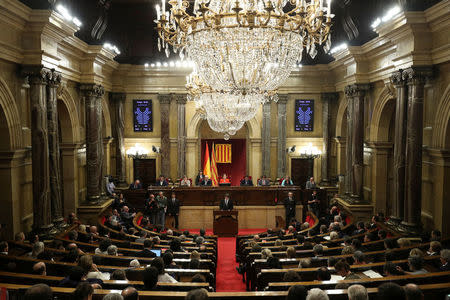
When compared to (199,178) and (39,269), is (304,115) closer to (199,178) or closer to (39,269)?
(199,178)

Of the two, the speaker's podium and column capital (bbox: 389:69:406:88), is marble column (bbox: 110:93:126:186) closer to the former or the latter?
the speaker's podium

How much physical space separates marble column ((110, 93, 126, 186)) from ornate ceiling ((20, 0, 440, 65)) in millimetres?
1743

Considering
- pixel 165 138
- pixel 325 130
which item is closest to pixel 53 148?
pixel 165 138

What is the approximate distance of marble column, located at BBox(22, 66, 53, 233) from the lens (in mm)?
9312

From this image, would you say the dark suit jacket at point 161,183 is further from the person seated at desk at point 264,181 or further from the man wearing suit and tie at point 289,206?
the man wearing suit and tie at point 289,206

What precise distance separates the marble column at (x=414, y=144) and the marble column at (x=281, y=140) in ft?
27.4

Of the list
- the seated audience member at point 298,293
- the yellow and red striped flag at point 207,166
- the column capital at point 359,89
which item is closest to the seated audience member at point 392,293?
the seated audience member at point 298,293

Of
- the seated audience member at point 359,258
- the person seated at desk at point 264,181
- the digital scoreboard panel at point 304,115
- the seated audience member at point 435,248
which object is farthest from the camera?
the digital scoreboard panel at point 304,115

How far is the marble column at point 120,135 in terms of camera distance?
17.0 metres

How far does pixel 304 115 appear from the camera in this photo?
59.3 ft

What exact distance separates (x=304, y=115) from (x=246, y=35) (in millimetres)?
12386

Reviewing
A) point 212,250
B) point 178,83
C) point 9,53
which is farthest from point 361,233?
point 178,83

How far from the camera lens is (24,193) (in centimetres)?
970

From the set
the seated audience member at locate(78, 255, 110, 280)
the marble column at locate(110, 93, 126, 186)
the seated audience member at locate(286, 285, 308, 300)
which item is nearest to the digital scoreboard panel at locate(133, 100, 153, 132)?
the marble column at locate(110, 93, 126, 186)
